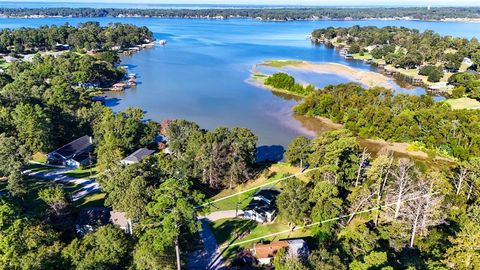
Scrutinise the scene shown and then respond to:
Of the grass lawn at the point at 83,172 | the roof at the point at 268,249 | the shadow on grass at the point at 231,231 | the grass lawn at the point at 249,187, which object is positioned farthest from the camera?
the grass lawn at the point at 83,172

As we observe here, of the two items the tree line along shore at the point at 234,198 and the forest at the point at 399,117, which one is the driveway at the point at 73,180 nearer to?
the tree line along shore at the point at 234,198

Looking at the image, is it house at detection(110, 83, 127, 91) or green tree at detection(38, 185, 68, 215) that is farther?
house at detection(110, 83, 127, 91)

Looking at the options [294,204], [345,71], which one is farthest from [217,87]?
[294,204]

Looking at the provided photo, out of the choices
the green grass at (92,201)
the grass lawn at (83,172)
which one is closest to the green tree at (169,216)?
the green grass at (92,201)

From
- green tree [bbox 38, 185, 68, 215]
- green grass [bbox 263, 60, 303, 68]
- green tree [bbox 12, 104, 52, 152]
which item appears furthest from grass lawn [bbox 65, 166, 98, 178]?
green grass [bbox 263, 60, 303, 68]

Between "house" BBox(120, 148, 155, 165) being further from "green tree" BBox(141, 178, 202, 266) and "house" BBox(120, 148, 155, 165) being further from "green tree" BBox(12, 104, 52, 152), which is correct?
"green tree" BBox(141, 178, 202, 266)

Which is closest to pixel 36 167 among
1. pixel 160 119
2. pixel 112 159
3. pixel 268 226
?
pixel 112 159

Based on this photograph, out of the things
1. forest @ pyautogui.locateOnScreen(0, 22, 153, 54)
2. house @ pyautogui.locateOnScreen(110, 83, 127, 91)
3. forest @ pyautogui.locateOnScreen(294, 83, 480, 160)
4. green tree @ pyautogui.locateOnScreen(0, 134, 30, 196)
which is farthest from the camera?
forest @ pyautogui.locateOnScreen(0, 22, 153, 54)
